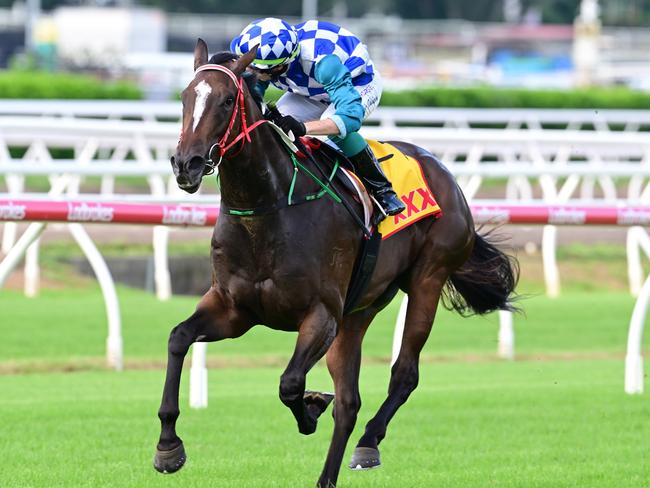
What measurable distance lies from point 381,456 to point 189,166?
79.8 inches

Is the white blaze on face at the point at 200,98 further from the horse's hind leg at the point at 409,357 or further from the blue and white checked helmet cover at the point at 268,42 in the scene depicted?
the horse's hind leg at the point at 409,357

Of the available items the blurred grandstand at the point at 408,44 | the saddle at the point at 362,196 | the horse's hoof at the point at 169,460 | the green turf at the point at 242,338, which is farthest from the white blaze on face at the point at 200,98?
the blurred grandstand at the point at 408,44

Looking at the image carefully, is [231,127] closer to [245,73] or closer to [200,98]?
[200,98]

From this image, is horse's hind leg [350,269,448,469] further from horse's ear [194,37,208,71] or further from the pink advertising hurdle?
horse's ear [194,37,208,71]

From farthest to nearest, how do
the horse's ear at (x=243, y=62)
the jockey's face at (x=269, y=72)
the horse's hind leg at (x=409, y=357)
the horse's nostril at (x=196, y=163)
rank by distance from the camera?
the horse's hind leg at (x=409, y=357), the jockey's face at (x=269, y=72), the horse's ear at (x=243, y=62), the horse's nostril at (x=196, y=163)

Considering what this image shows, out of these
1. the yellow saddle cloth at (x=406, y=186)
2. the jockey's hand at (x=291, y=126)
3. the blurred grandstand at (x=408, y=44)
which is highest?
the jockey's hand at (x=291, y=126)

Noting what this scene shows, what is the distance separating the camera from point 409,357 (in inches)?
239

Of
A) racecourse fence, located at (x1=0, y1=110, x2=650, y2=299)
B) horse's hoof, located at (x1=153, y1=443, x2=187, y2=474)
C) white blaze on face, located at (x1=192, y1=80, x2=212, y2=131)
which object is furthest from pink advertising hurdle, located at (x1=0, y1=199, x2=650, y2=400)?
white blaze on face, located at (x1=192, y1=80, x2=212, y2=131)

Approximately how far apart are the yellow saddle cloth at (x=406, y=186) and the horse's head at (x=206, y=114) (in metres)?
1.15

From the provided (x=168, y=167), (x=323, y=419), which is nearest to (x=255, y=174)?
(x=323, y=419)

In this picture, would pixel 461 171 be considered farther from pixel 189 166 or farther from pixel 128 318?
pixel 189 166

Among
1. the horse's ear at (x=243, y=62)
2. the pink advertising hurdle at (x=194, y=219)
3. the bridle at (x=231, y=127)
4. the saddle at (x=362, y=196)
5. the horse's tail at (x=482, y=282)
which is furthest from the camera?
the pink advertising hurdle at (x=194, y=219)

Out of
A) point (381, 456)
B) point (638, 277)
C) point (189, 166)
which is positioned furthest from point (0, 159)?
point (189, 166)

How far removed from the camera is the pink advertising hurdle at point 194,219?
279 inches
